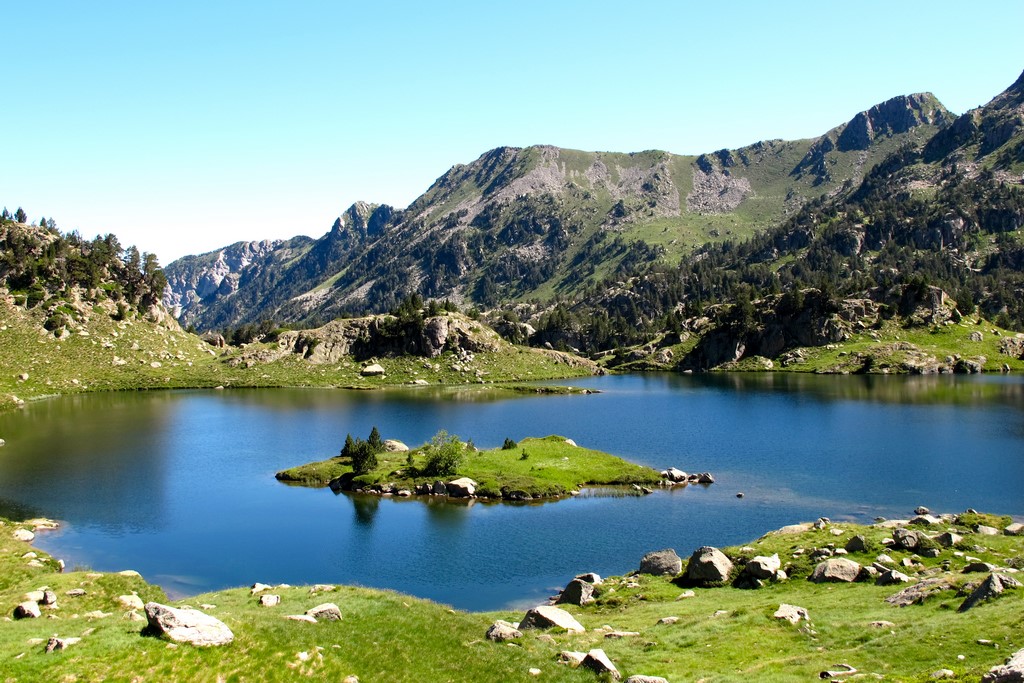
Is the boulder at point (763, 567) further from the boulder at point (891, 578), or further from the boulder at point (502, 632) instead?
the boulder at point (502, 632)

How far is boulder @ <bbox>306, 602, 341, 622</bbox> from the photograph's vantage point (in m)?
38.4

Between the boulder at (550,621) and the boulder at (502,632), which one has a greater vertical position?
the boulder at (502,632)

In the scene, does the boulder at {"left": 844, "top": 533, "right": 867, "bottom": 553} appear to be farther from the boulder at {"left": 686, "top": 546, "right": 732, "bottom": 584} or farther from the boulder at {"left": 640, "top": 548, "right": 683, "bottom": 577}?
the boulder at {"left": 640, "top": 548, "right": 683, "bottom": 577}

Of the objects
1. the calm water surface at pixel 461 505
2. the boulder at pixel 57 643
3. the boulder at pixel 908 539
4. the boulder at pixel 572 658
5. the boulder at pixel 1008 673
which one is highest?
the boulder at pixel 1008 673

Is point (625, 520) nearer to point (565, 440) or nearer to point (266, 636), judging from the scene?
point (565, 440)

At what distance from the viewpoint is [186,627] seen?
31172 mm

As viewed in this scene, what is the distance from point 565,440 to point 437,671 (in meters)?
77.5

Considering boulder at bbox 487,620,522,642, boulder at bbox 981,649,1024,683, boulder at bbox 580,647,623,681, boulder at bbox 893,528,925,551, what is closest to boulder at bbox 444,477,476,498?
boulder at bbox 487,620,522,642

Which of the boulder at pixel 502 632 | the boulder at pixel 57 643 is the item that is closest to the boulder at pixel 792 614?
the boulder at pixel 502 632

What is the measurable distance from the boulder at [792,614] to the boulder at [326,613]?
22986mm

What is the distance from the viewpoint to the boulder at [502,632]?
121 ft

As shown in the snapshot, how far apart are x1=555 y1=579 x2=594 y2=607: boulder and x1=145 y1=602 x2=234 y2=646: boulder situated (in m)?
24.0

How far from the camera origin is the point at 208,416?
488 feet

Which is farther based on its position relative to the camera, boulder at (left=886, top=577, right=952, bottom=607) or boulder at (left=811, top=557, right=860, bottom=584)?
boulder at (left=811, top=557, right=860, bottom=584)
